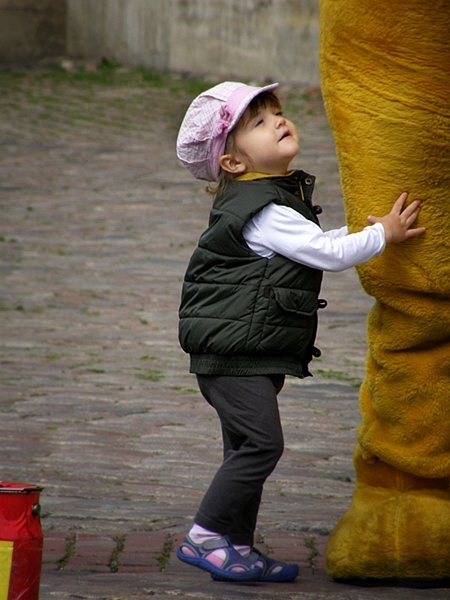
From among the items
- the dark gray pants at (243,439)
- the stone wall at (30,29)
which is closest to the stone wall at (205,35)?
the stone wall at (30,29)

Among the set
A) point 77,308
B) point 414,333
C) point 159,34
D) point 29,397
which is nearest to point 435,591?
point 414,333

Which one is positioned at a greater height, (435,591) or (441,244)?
(441,244)

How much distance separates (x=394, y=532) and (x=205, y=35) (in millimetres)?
17450

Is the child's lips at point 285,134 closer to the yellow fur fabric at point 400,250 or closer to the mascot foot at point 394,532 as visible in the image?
the yellow fur fabric at point 400,250

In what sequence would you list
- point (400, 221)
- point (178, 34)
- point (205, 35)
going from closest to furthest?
point (400, 221) → point (205, 35) → point (178, 34)

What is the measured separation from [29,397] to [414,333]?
10.7 feet

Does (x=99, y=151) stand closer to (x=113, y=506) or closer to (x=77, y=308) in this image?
(x=77, y=308)

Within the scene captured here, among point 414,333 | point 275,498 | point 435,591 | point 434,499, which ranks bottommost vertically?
point 275,498

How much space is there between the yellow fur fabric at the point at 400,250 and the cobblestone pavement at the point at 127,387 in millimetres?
193

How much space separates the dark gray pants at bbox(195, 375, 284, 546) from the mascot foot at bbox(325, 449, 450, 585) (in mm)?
312

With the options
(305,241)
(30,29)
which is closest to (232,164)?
(305,241)

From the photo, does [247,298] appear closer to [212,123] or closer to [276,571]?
[212,123]

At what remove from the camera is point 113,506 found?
4.61 meters

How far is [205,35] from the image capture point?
→ 792 inches
